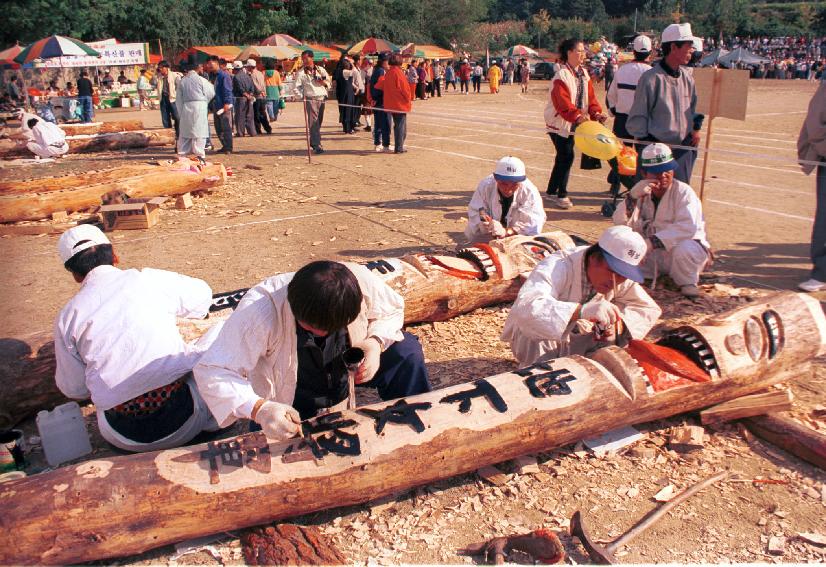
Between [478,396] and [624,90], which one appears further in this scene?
[624,90]

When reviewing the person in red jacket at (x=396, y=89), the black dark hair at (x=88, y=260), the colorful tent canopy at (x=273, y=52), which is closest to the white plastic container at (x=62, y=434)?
the black dark hair at (x=88, y=260)

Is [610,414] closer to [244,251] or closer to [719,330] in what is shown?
[719,330]

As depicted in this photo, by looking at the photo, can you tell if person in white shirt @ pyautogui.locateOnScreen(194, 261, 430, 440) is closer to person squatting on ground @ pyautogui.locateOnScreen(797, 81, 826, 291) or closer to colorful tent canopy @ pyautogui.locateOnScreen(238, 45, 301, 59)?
person squatting on ground @ pyautogui.locateOnScreen(797, 81, 826, 291)

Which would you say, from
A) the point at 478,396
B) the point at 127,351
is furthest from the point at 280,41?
the point at 478,396

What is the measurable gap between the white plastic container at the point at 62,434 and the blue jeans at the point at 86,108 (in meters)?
18.7

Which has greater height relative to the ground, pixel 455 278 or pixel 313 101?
pixel 313 101

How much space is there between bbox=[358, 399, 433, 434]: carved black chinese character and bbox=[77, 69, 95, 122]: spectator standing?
Answer: 19.7m

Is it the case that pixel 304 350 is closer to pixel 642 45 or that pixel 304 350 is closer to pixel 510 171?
pixel 510 171

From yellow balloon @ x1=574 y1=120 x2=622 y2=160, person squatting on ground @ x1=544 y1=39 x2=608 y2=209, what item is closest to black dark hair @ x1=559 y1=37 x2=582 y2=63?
person squatting on ground @ x1=544 y1=39 x2=608 y2=209

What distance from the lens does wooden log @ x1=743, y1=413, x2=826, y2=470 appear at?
3.11 metres

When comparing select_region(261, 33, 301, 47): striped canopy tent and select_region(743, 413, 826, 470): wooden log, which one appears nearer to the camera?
select_region(743, 413, 826, 470): wooden log

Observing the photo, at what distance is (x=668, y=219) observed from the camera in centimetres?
506

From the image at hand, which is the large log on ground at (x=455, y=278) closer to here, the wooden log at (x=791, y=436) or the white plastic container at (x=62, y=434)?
the white plastic container at (x=62, y=434)

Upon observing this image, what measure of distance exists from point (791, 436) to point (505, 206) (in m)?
2.99
